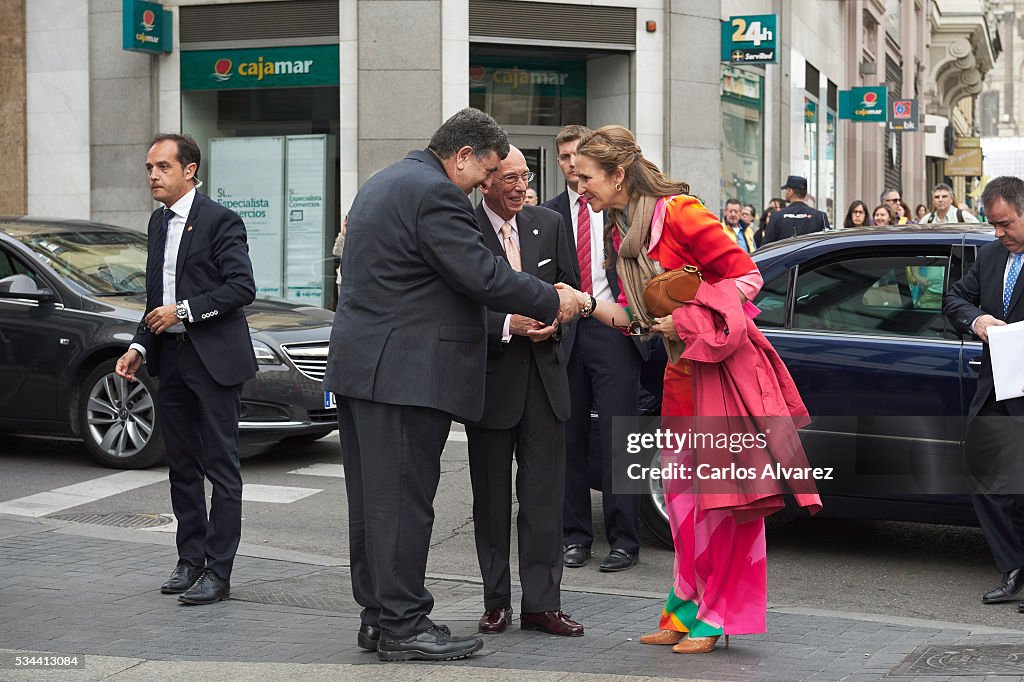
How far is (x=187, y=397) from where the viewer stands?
21.1 ft

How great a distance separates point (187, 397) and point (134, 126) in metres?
14.4

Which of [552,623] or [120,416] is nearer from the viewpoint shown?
[552,623]

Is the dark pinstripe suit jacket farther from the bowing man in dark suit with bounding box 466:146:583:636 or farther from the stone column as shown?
the stone column

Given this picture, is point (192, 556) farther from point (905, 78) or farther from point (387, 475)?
point (905, 78)

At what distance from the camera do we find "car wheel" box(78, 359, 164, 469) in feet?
33.2

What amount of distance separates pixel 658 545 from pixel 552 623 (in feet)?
7.89

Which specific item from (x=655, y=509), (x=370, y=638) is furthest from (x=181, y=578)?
(x=655, y=509)

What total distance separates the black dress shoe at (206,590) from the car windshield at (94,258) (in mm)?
4737

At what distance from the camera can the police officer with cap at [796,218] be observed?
54.2ft

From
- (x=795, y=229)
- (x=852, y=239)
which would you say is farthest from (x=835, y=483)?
(x=795, y=229)

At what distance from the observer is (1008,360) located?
639 centimetres

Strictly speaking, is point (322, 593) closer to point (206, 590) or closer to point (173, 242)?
point (206, 590)

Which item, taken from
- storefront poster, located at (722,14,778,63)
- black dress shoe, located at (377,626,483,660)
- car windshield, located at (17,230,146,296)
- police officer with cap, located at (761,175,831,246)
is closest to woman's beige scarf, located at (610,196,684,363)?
black dress shoe, located at (377,626,483,660)

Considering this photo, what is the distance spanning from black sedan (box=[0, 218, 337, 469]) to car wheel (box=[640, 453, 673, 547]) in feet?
10.4
